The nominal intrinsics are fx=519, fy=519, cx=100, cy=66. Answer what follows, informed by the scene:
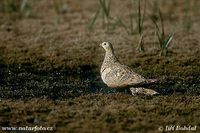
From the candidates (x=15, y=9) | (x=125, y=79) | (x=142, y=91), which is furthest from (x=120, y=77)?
(x=15, y=9)

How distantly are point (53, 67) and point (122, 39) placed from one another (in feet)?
7.65

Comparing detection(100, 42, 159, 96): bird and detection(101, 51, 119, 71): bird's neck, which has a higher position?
detection(101, 51, 119, 71): bird's neck

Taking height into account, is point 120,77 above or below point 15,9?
below

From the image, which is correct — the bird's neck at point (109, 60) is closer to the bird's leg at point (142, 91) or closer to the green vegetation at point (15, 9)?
the bird's leg at point (142, 91)

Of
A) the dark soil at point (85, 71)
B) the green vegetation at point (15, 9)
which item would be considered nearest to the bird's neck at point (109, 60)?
the dark soil at point (85, 71)

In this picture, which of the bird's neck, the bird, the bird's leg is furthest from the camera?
the bird's neck

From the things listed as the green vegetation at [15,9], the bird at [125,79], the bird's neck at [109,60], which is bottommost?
the bird at [125,79]

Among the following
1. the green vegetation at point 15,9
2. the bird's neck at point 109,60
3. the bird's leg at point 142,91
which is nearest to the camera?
the bird's leg at point 142,91

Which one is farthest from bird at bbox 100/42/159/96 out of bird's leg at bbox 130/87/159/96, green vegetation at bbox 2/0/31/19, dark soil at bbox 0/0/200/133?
green vegetation at bbox 2/0/31/19

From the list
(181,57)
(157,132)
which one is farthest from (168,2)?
(157,132)

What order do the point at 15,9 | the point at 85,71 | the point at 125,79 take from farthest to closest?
the point at 15,9 < the point at 85,71 < the point at 125,79

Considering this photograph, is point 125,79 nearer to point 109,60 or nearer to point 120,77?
point 120,77

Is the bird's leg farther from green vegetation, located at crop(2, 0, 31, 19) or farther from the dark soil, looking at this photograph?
green vegetation, located at crop(2, 0, 31, 19)

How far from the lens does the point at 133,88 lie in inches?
291
